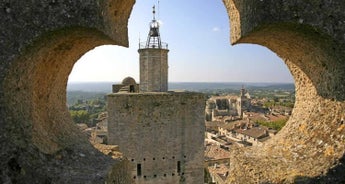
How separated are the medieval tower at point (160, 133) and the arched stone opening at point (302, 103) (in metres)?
11.3

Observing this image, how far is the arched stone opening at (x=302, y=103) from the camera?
112 inches

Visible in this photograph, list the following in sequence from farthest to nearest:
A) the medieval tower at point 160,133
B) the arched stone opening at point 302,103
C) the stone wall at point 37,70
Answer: the medieval tower at point 160,133 → the arched stone opening at point 302,103 → the stone wall at point 37,70

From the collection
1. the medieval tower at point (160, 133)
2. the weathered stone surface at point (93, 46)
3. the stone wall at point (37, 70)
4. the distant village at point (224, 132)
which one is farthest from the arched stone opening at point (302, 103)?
the medieval tower at point (160, 133)

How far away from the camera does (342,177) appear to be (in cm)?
280

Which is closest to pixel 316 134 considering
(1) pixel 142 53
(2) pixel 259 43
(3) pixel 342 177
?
(3) pixel 342 177

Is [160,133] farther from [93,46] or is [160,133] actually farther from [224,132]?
[224,132]

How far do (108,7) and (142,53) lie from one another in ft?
53.4

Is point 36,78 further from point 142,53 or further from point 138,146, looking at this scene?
point 142,53

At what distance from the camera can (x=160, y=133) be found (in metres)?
15.1

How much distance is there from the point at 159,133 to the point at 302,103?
11.7m

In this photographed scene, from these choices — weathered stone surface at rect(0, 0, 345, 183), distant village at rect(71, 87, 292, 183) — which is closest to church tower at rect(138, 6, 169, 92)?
distant village at rect(71, 87, 292, 183)

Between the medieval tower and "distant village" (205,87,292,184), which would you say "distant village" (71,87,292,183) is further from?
the medieval tower

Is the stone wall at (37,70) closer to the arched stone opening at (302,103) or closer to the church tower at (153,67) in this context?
the arched stone opening at (302,103)

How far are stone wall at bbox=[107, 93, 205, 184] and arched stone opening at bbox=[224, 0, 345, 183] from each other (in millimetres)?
11298
